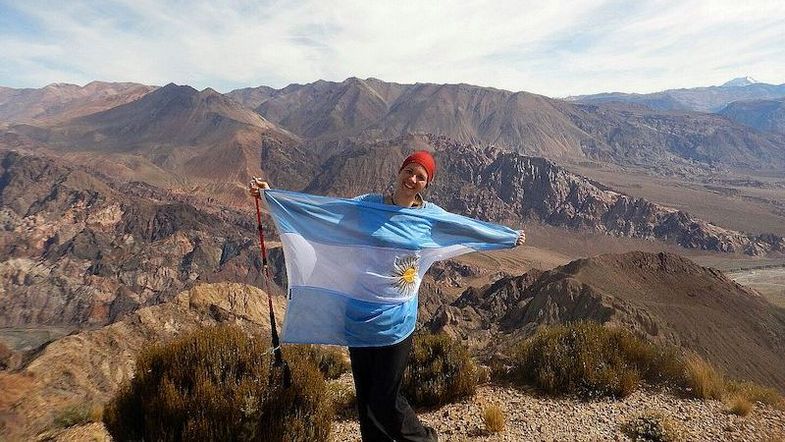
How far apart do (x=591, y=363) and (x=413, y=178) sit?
3.92 metres

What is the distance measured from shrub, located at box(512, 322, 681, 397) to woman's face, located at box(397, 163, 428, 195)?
3602mm

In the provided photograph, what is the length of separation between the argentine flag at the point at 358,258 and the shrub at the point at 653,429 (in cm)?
240

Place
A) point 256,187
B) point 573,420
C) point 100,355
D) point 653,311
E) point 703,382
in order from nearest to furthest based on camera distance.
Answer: point 256,187 → point 573,420 → point 703,382 → point 100,355 → point 653,311

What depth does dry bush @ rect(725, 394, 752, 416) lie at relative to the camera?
5395 mm

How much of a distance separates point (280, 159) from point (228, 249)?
60922mm

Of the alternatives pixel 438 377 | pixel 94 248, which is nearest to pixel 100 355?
pixel 438 377

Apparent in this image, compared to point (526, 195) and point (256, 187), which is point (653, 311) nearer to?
point (256, 187)

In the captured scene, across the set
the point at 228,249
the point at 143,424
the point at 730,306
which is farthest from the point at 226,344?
the point at 228,249

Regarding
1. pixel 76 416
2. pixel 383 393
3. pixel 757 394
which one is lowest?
pixel 757 394

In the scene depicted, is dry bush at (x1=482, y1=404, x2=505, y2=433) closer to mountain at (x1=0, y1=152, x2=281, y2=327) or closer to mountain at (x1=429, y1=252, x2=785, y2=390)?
mountain at (x1=429, y1=252, x2=785, y2=390)

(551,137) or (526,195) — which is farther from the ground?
(551,137)

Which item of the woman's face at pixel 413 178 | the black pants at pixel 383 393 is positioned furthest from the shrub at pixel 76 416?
the woman's face at pixel 413 178

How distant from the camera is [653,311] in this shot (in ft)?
83.7

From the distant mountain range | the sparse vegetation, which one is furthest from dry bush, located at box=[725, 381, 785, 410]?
the distant mountain range
